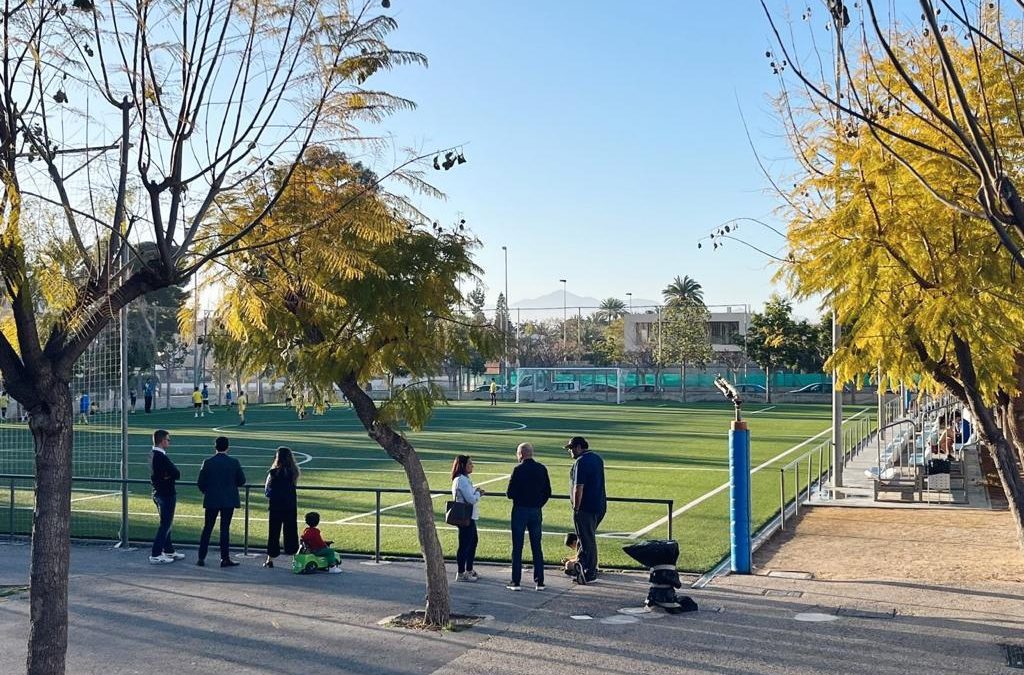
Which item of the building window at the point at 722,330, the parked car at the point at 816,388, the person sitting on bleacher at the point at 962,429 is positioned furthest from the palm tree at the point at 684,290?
the person sitting on bleacher at the point at 962,429

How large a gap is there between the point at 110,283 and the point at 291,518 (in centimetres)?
794

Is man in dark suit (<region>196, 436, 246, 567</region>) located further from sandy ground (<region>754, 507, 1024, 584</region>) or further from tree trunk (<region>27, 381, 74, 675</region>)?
tree trunk (<region>27, 381, 74, 675</region>)

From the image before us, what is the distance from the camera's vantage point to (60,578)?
21.0 ft

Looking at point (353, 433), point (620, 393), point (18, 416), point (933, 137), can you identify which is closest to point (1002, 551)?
point (933, 137)

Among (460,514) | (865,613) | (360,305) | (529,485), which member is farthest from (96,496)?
(865,613)

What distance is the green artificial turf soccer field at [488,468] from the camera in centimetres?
1689

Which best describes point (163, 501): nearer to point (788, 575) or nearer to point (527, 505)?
point (527, 505)

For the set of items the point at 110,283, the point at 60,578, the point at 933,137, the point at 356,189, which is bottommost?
the point at 60,578

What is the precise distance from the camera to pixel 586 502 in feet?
41.2

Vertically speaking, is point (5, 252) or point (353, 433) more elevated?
point (5, 252)

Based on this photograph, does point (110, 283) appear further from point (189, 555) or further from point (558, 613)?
point (189, 555)

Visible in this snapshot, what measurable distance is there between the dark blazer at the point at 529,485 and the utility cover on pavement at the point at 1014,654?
195 inches

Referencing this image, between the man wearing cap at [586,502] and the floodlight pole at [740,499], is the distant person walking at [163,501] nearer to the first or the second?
the man wearing cap at [586,502]

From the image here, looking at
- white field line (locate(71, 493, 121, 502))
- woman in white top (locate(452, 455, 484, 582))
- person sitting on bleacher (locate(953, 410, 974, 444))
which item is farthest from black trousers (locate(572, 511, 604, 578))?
person sitting on bleacher (locate(953, 410, 974, 444))
